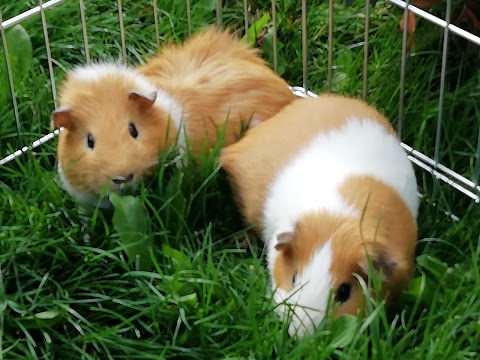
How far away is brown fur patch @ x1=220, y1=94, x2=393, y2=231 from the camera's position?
5.90 feet

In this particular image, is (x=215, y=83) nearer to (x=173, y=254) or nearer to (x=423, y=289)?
(x=173, y=254)

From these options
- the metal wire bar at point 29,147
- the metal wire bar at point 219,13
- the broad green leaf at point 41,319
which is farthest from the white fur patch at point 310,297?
the metal wire bar at point 219,13

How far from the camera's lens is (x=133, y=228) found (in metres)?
1.70

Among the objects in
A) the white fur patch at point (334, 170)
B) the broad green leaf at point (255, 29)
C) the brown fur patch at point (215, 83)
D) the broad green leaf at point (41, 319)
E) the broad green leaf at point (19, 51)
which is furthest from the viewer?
the broad green leaf at point (255, 29)

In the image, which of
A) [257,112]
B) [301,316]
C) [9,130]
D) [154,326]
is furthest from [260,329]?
[9,130]

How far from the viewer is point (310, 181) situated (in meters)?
1.71

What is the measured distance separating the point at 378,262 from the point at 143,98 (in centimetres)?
58

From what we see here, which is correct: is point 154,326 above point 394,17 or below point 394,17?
below

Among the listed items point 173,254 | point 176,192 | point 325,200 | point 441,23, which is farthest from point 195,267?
point 441,23

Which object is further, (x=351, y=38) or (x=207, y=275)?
(x=351, y=38)

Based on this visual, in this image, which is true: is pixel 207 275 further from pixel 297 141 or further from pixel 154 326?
pixel 297 141

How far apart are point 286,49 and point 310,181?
0.73 metres

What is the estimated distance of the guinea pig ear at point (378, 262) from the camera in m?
1.52

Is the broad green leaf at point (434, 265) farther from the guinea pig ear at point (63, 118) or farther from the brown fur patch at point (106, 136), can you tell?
the guinea pig ear at point (63, 118)
